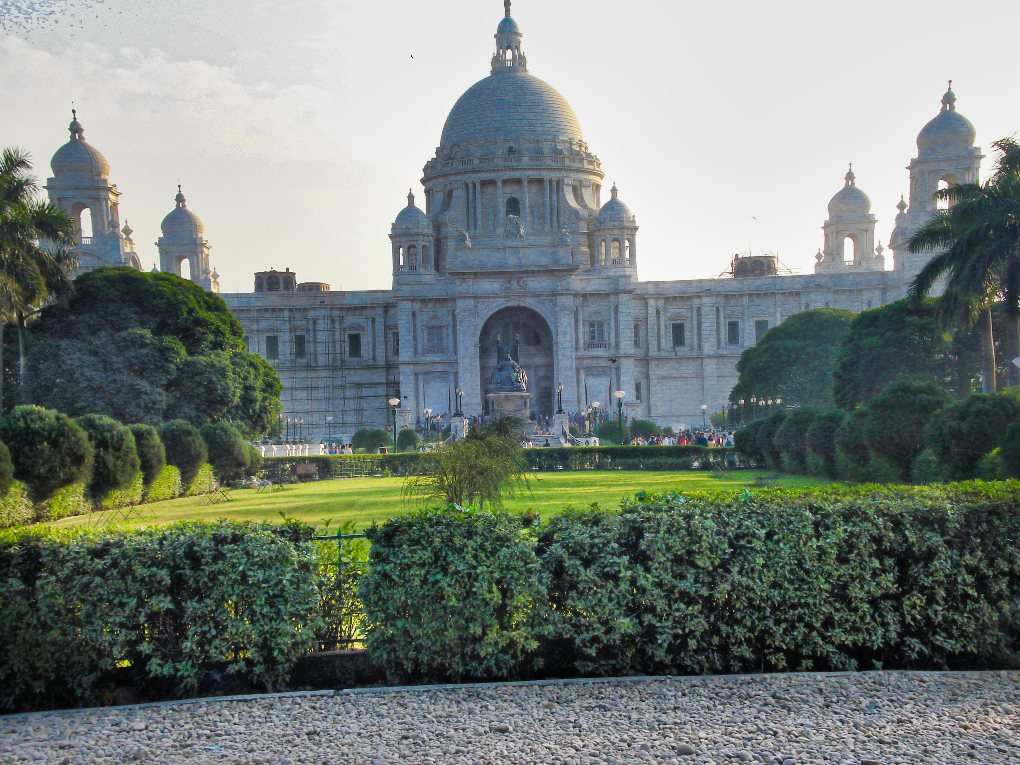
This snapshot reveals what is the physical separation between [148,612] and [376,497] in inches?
710

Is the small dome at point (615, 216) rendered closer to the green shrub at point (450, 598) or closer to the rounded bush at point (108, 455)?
Answer: the rounded bush at point (108, 455)

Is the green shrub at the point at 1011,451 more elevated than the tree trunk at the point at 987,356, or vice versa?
the tree trunk at the point at 987,356

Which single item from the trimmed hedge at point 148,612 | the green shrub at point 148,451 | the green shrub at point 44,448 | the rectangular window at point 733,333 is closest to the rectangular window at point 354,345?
the rectangular window at point 733,333

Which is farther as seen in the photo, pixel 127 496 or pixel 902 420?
pixel 127 496

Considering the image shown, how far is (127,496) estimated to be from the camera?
2708cm

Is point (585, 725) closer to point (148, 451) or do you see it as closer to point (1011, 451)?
point (1011, 451)

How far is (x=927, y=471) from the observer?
76.5ft

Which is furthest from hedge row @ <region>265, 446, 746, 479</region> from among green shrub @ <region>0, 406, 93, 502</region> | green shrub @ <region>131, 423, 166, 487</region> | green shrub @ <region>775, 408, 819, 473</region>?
green shrub @ <region>0, 406, 93, 502</region>

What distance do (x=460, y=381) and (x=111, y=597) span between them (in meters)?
59.0

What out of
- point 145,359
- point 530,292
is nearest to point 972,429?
point 145,359

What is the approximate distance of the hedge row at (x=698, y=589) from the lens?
921cm

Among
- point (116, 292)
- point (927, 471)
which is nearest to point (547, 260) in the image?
point (116, 292)

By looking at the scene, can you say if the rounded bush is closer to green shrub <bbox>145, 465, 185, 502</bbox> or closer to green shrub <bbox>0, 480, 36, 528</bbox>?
green shrub <bbox>145, 465, 185, 502</bbox>

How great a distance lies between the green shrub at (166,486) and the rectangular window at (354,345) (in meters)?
45.4
